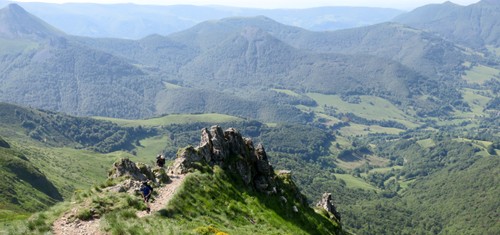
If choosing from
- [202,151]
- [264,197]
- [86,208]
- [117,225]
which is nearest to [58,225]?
[86,208]

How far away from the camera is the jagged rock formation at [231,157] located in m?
68.6

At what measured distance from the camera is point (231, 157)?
7769cm

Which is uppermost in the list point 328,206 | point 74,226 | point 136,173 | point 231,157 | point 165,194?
A: point 74,226

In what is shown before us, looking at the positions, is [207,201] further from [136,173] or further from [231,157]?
[231,157]

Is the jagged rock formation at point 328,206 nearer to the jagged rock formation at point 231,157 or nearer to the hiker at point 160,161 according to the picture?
the jagged rock formation at point 231,157

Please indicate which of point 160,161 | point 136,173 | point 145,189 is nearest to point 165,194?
point 145,189

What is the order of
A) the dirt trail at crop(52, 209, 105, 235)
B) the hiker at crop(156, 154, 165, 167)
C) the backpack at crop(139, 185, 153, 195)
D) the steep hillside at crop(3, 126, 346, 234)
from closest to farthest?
the dirt trail at crop(52, 209, 105, 235) → the steep hillside at crop(3, 126, 346, 234) → the backpack at crop(139, 185, 153, 195) → the hiker at crop(156, 154, 165, 167)

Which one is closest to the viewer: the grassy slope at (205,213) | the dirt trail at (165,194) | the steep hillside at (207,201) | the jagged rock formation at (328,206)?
the grassy slope at (205,213)

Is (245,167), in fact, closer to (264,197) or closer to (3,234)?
(264,197)

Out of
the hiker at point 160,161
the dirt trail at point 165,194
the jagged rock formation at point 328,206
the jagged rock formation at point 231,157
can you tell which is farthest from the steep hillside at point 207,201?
the hiker at point 160,161

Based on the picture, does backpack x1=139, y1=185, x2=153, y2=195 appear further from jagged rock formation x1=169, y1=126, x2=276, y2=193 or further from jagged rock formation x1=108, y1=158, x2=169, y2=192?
jagged rock formation x1=169, y1=126, x2=276, y2=193

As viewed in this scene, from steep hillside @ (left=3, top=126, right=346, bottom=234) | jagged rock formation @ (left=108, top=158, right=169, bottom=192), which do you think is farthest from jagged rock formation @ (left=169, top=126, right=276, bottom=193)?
jagged rock formation @ (left=108, top=158, right=169, bottom=192)

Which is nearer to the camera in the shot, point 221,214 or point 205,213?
point 205,213

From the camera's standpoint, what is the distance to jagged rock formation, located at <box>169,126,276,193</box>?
68.6m
